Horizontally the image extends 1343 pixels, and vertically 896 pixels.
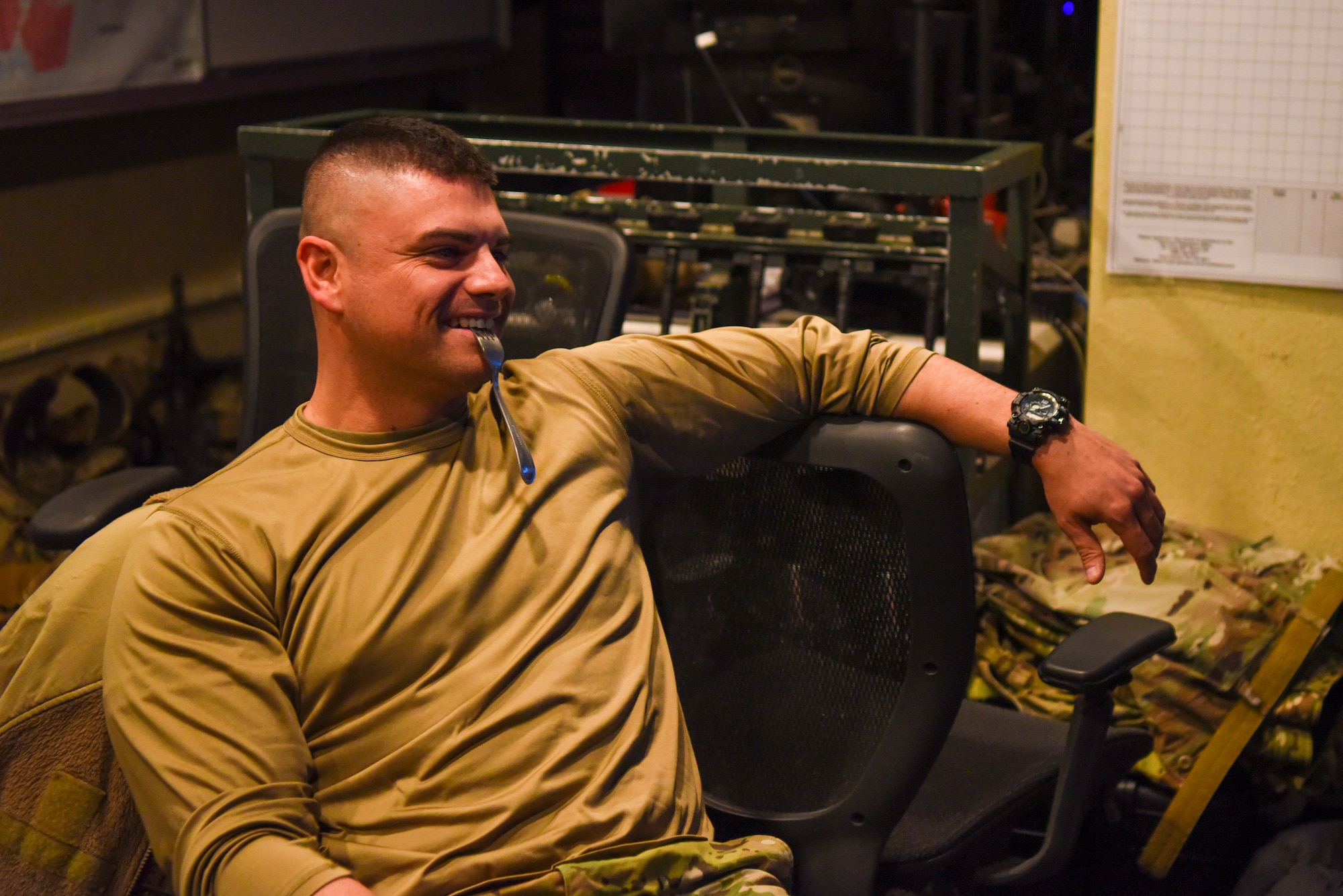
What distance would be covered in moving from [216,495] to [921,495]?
64 cm

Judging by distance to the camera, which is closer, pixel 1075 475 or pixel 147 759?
pixel 147 759

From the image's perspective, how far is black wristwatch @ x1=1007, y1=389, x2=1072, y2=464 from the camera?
1353 millimetres

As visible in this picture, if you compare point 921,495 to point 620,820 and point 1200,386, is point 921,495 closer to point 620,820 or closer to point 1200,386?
point 620,820

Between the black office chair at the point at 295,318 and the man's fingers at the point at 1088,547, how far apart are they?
0.70 metres

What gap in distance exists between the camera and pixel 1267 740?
1892 millimetres

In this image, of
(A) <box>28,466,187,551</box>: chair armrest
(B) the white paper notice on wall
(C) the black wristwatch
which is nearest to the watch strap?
(C) the black wristwatch

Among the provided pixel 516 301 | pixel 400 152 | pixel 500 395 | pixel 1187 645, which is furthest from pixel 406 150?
pixel 1187 645

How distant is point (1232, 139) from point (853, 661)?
1.11 meters

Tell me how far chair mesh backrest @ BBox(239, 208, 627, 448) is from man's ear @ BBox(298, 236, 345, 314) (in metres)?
0.44

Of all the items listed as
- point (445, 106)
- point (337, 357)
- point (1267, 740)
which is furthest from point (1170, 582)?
point (445, 106)

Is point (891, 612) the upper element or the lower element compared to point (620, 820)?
upper

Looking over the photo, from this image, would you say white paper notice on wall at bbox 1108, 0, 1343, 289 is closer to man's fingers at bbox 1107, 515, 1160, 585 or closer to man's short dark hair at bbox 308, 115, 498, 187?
man's fingers at bbox 1107, 515, 1160, 585

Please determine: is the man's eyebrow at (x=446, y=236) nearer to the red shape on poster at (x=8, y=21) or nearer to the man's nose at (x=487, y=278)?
the man's nose at (x=487, y=278)

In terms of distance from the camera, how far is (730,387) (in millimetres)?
1391
